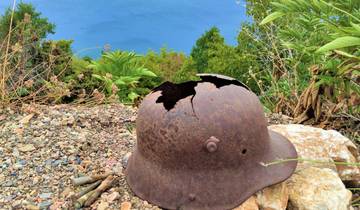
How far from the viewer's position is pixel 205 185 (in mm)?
2734

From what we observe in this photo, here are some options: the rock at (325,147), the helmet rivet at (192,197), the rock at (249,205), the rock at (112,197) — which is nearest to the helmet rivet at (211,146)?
the helmet rivet at (192,197)

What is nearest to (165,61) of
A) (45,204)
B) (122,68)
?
(122,68)

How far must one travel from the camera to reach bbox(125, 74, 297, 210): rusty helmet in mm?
2684

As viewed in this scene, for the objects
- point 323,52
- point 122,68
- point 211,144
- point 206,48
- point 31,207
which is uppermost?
point 206,48

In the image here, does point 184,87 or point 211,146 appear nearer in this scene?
point 211,146

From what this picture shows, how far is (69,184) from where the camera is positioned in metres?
3.36

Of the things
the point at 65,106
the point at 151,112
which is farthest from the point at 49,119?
the point at 151,112

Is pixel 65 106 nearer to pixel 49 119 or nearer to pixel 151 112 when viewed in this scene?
pixel 49 119

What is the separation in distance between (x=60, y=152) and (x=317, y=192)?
184 centimetres

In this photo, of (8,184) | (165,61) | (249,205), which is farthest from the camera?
(165,61)

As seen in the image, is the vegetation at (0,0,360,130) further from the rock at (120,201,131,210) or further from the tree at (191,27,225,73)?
the rock at (120,201,131,210)

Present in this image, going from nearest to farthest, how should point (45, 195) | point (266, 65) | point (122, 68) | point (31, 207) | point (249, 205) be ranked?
point (249, 205) → point (31, 207) → point (45, 195) → point (266, 65) → point (122, 68)

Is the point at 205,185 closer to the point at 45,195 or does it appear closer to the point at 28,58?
the point at 45,195

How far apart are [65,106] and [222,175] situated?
8.11ft
